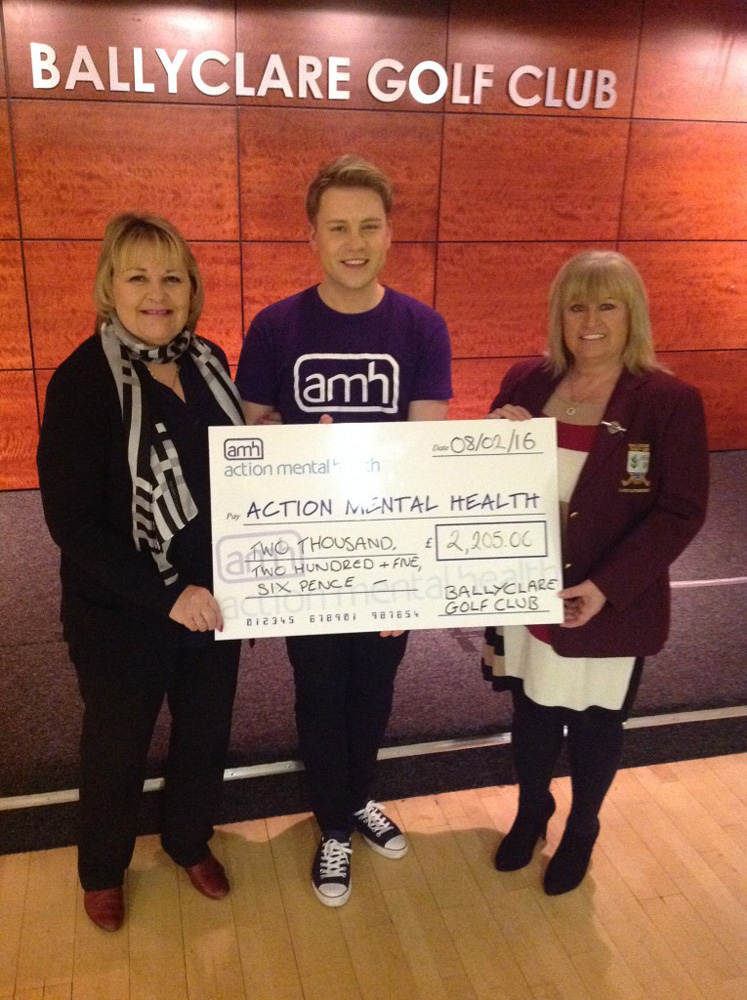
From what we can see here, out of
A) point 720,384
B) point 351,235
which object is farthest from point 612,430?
point 720,384

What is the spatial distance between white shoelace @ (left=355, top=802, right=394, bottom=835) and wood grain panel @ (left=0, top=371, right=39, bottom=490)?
118 inches

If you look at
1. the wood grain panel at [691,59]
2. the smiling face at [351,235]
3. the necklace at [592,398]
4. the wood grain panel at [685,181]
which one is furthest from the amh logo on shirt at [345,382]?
the wood grain panel at [691,59]

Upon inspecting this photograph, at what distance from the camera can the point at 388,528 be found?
172 centimetres

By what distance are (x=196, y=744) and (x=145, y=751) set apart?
131 millimetres

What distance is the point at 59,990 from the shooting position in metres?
1.71

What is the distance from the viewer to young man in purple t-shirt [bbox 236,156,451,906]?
64.3 inches

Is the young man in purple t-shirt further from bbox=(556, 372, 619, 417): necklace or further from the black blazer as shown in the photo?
bbox=(556, 372, 619, 417): necklace

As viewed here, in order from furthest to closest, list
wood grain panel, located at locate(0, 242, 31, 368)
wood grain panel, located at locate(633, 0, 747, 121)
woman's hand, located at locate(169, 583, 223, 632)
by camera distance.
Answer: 1. wood grain panel, located at locate(633, 0, 747, 121)
2. wood grain panel, located at locate(0, 242, 31, 368)
3. woman's hand, located at locate(169, 583, 223, 632)

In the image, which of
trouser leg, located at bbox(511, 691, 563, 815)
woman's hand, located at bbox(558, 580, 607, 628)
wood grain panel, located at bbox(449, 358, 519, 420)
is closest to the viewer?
woman's hand, located at bbox(558, 580, 607, 628)

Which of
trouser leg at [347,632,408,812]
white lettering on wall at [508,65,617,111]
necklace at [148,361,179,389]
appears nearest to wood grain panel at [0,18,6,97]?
white lettering on wall at [508,65,617,111]

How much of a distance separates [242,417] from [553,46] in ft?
11.7

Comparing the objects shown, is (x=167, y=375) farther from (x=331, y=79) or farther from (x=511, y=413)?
(x=331, y=79)

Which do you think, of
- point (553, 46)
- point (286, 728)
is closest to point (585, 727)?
point (286, 728)

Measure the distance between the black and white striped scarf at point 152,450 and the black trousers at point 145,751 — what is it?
0.91ft
